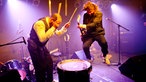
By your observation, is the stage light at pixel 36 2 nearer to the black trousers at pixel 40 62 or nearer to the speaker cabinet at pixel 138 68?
the black trousers at pixel 40 62

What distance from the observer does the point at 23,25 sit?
368 inches

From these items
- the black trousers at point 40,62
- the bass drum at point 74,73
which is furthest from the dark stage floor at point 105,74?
the bass drum at point 74,73

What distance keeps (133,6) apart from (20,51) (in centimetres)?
579

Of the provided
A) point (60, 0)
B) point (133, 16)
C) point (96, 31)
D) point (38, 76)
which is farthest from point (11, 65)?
point (133, 16)

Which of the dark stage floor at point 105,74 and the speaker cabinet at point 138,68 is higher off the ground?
the speaker cabinet at point 138,68

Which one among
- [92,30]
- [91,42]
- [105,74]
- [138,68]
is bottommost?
[105,74]

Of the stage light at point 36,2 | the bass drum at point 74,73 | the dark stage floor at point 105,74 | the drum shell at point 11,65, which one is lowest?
the dark stage floor at point 105,74

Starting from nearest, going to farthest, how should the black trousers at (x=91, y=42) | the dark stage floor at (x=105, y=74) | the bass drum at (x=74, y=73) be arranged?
1. the bass drum at (x=74, y=73)
2. the dark stage floor at (x=105, y=74)
3. the black trousers at (x=91, y=42)

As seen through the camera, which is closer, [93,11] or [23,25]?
[93,11]

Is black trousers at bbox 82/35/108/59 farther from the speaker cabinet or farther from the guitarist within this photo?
the speaker cabinet

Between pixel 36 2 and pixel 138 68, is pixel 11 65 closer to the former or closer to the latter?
pixel 138 68

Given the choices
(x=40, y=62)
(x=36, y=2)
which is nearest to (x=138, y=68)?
(x=40, y=62)

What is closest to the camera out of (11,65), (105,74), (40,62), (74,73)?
(74,73)

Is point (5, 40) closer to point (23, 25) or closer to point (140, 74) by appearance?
point (23, 25)
